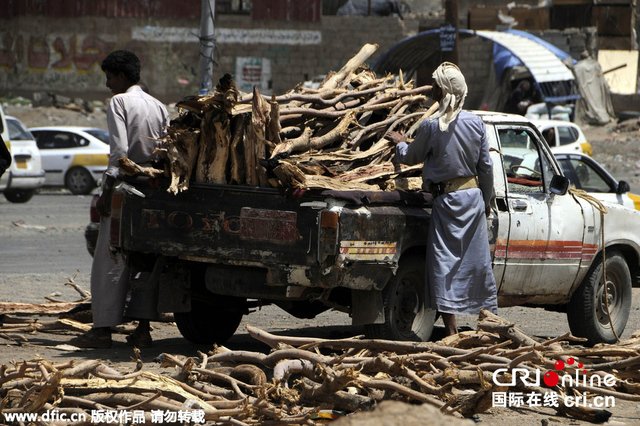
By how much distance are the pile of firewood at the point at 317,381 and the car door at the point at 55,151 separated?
17.3m

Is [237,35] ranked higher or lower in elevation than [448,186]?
higher

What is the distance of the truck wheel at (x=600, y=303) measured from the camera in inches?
299

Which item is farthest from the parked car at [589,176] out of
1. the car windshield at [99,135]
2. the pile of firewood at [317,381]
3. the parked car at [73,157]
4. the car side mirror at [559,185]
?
the car windshield at [99,135]

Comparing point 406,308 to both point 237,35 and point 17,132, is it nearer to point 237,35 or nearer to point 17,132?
point 17,132

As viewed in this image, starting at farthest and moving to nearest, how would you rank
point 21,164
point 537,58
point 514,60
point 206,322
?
point 514,60 < point 537,58 < point 21,164 < point 206,322

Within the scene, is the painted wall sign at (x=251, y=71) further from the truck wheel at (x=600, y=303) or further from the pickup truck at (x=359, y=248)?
the truck wheel at (x=600, y=303)

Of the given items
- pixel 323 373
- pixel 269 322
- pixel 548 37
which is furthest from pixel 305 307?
pixel 548 37

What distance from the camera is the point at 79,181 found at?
22438mm

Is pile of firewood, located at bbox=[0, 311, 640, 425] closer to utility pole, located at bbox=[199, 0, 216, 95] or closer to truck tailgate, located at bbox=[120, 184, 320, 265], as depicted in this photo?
truck tailgate, located at bbox=[120, 184, 320, 265]

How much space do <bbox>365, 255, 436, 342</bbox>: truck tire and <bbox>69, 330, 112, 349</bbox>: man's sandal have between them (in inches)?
77.3

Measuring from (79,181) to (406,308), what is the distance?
56.1ft

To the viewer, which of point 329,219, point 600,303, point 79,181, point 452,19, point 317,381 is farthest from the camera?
point 79,181

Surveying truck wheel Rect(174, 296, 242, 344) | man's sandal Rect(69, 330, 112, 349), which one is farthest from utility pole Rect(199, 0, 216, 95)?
man's sandal Rect(69, 330, 112, 349)

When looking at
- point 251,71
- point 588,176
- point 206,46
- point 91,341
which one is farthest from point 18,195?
point 251,71
